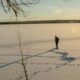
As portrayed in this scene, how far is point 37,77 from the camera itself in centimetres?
1020

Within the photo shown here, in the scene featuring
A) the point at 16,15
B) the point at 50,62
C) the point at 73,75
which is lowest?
the point at 50,62

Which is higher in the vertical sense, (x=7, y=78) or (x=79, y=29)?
(x=7, y=78)

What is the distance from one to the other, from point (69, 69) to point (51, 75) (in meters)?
1.58

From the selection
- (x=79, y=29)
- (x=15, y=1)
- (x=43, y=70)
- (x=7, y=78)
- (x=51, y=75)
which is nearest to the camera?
(x=15, y=1)

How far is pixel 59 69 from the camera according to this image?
12.3 m

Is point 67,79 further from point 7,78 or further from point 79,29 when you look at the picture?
point 79,29

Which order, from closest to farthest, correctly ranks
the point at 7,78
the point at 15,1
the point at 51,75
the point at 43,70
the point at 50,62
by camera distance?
the point at 15,1, the point at 7,78, the point at 51,75, the point at 43,70, the point at 50,62

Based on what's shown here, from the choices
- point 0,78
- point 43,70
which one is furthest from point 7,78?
point 43,70

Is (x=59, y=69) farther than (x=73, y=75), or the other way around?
(x=59, y=69)

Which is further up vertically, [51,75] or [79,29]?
[51,75]

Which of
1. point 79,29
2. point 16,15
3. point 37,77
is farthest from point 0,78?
point 79,29

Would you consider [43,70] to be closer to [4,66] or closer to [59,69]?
[59,69]

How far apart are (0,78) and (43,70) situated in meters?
2.49

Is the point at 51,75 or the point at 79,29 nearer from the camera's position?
the point at 51,75
